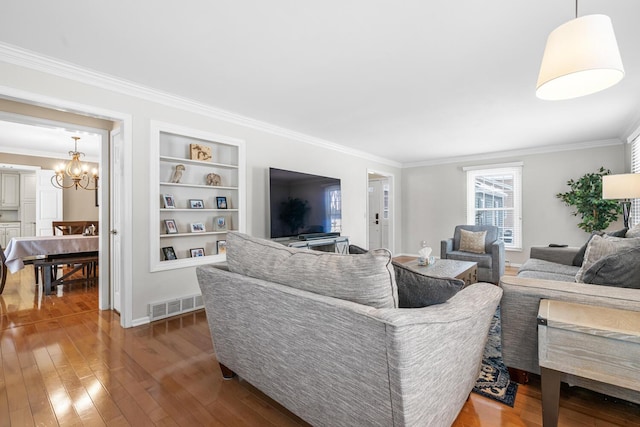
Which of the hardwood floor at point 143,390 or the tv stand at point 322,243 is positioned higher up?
the tv stand at point 322,243

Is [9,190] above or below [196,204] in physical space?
above

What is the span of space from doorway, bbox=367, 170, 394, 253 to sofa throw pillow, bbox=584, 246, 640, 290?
202 inches

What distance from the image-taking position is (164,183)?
10.3 feet

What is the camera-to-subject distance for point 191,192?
3.54m

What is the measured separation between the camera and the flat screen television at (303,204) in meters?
4.04

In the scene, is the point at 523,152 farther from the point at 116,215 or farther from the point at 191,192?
the point at 116,215

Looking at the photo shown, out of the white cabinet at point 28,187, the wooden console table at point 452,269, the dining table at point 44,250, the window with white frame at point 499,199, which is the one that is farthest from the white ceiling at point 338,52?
the white cabinet at point 28,187

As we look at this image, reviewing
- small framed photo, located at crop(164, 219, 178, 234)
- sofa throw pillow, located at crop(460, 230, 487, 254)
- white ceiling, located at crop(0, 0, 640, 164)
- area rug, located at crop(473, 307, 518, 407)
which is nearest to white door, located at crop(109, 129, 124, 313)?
small framed photo, located at crop(164, 219, 178, 234)

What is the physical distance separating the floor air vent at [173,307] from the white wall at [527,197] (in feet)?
17.1

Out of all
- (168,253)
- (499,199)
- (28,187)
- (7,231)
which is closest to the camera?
(168,253)

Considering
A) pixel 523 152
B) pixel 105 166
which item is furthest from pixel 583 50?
pixel 523 152

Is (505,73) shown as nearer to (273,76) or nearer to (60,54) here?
(273,76)

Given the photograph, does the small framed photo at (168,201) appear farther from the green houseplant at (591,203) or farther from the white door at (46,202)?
the green houseplant at (591,203)

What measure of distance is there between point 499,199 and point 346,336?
6111mm
